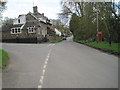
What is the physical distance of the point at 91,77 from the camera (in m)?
9.81

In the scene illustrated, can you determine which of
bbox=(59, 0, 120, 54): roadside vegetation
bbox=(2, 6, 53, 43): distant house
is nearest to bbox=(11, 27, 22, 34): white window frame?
bbox=(2, 6, 53, 43): distant house

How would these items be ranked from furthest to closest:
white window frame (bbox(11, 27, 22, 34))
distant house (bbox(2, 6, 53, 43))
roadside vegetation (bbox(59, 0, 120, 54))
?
1. white window frame (bbox(11, 27, 22, 34))
2. distant house (bbox(2, 6, 53, 43))
3. roadside vegetation (bbox(59, 0, 120, 54))

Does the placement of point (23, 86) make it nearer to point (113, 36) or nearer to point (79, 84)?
point (79, 84)

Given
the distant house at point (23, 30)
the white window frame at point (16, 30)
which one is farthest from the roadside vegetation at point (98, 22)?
the white window frame at point (16, 30)

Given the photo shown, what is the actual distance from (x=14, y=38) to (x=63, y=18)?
15206 mm

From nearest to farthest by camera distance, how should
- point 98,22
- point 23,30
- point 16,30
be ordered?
1. point 98,22
2. point 23,30
3. point 16,30

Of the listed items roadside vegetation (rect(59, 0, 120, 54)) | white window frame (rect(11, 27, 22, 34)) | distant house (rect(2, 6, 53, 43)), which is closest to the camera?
roadside vegetation (rect(59, 0, 120, 54))

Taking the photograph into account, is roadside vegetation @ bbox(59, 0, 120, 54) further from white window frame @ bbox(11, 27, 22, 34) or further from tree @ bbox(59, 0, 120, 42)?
white window frame @ bbox(11, 27, 22, 34)

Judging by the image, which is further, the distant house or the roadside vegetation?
the distant house

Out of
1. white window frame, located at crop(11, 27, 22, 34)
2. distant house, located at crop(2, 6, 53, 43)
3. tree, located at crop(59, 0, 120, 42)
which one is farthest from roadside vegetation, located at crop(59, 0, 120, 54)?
white window frame, located at crop(11, 27, 22, 34)

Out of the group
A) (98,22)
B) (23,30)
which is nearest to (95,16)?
(98,22)

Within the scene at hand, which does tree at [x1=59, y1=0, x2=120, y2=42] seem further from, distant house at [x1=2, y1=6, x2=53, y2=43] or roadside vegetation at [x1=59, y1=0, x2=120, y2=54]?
distant house at [x1=2, y1=6, x2=53, y2=43]

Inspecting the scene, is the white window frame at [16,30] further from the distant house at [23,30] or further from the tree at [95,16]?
the tree at [95,16]

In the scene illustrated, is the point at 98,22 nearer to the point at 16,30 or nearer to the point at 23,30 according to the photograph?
the point at 23,30
